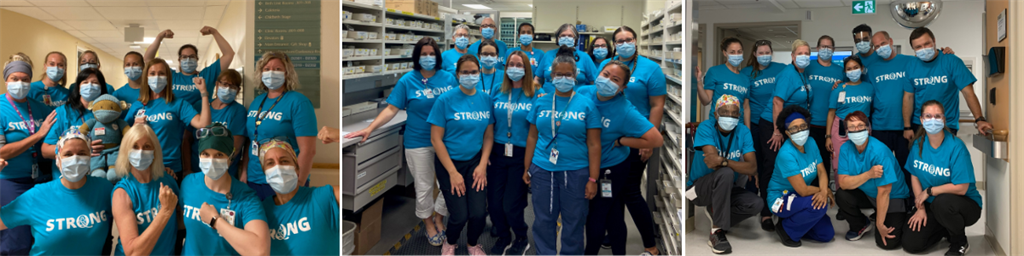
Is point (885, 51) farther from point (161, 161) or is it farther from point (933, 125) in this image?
point (161, 161)

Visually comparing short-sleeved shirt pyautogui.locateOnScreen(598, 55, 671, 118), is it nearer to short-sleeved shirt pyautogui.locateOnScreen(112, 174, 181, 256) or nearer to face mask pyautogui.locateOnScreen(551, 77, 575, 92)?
face mask pyautogui.locateOnScreen(551, 77, 575, 92)

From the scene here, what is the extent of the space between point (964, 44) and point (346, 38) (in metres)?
4.52

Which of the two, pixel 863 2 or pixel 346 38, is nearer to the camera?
pixel 346 38

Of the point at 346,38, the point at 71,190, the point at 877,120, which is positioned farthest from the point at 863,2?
the point at 71,190

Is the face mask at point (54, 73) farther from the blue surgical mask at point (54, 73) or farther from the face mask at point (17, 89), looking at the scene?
the face mask at point (17, 89)

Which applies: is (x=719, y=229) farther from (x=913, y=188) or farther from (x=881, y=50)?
(x=881, y=50)

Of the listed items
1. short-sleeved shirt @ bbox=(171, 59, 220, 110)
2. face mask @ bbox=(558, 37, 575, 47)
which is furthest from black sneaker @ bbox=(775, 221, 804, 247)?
short-sleeved shirt @ bbox=(171, 59, 220, 110)

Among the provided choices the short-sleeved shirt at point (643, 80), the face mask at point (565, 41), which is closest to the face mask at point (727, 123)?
the short-sleeved shirt at point (643, 80)

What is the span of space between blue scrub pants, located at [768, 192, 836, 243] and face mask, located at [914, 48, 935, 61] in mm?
1166

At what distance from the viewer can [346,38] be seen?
107 inches

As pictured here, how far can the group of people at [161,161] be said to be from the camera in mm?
2537

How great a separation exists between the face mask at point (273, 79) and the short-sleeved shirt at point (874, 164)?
133 inches

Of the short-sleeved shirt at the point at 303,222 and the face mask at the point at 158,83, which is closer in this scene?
the short-sleeved shirt at the point at 303,222

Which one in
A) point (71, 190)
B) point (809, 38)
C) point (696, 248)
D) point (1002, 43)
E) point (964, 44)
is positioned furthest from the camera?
point (809, 38)
